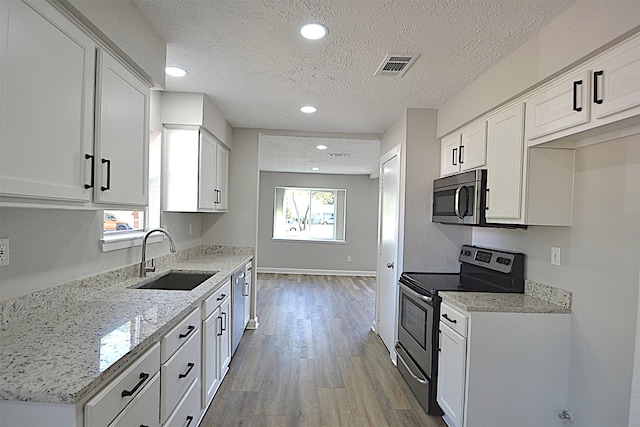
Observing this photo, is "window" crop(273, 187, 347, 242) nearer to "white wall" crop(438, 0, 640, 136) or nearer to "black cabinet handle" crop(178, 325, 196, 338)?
"white wall" crop(438, 0, 640, 136)

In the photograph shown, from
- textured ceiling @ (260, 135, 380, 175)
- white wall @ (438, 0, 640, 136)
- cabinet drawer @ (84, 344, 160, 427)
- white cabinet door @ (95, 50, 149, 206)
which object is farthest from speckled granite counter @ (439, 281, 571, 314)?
textured ceiling @ (260, 135, 380, 175)

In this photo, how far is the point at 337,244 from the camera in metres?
8.57

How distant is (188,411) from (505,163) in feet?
8.02

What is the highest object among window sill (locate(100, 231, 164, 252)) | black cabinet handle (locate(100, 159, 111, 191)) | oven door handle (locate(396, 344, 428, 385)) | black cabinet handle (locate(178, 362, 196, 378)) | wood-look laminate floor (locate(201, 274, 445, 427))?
black cabinet handle (locate(100, 159, 111, 191))

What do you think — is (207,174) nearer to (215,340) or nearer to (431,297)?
(215,340)

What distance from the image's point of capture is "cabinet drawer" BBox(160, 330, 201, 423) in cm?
168

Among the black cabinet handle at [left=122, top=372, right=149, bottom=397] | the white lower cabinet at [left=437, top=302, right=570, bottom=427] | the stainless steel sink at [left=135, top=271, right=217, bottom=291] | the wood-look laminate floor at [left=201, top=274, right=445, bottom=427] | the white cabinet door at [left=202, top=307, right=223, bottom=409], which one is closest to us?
the black cabinet handle at [left=122, top=372, right=149, bottom=397]

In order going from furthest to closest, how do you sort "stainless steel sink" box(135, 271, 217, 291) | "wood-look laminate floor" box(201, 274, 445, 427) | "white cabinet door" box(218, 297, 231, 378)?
"stainless steel sink" box(135, 271, 217, 291)
"white cabinet door" box(218, 297, 231, 378)
"wood-look laminate floor" box(201, 274, 445, 427)

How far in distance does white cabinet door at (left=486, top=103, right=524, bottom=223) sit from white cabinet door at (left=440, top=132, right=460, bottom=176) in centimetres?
49

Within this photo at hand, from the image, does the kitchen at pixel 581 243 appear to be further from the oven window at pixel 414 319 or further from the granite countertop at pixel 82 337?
the oven window at pixel 414 319

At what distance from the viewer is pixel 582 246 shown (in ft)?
6.89

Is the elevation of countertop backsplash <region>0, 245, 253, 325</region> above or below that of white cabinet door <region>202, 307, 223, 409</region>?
above

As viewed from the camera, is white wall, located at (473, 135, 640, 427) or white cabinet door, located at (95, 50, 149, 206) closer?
white cabinet door, located at (95, 50, 149, 206)

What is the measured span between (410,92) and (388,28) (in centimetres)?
107
